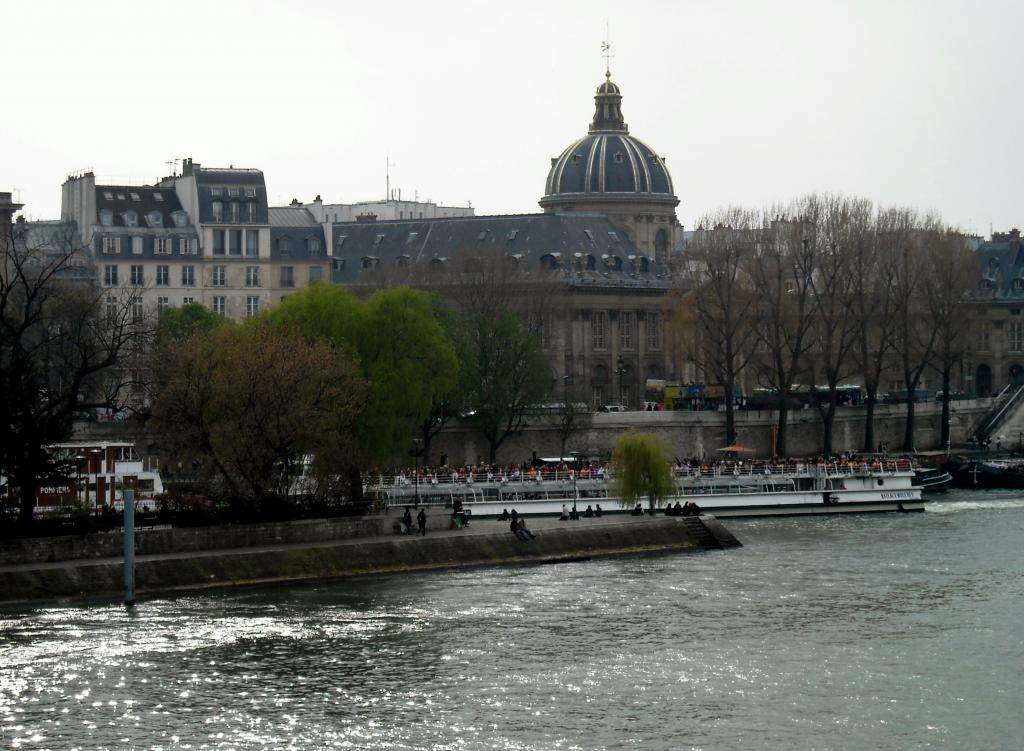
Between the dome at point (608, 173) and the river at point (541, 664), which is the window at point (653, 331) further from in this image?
the river at point (541, 664)

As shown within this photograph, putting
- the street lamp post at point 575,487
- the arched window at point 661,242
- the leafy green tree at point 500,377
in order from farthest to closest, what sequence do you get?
the arched window at point 661,242, the leafy green tree at point 500,377, the street lamp post at point 575,487

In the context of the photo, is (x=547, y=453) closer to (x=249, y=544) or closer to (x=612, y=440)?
(x=612, y=440)

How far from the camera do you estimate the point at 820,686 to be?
166 ft

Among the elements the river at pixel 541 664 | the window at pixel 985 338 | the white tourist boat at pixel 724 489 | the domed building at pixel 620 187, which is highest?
the domed building at pixel 620 187

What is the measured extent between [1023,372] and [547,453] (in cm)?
5528

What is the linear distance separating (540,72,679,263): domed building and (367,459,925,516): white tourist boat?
216ft

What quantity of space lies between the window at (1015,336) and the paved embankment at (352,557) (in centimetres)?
8343

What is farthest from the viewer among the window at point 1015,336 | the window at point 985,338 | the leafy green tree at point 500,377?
the window at point 1015,336

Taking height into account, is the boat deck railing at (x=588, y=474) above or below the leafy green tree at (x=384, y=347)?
below

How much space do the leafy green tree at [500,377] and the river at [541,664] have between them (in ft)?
132

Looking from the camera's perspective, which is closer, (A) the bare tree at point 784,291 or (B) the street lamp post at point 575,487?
(B) the street lamp post at point 575,487

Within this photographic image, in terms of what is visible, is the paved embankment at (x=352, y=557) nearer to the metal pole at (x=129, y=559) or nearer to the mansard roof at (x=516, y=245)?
the metal pole at (x=129, y=559)

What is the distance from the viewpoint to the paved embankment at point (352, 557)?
200ft

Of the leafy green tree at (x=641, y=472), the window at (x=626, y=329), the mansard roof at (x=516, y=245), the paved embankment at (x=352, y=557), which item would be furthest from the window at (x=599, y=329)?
the paved embankment at (x=352, y=557)
